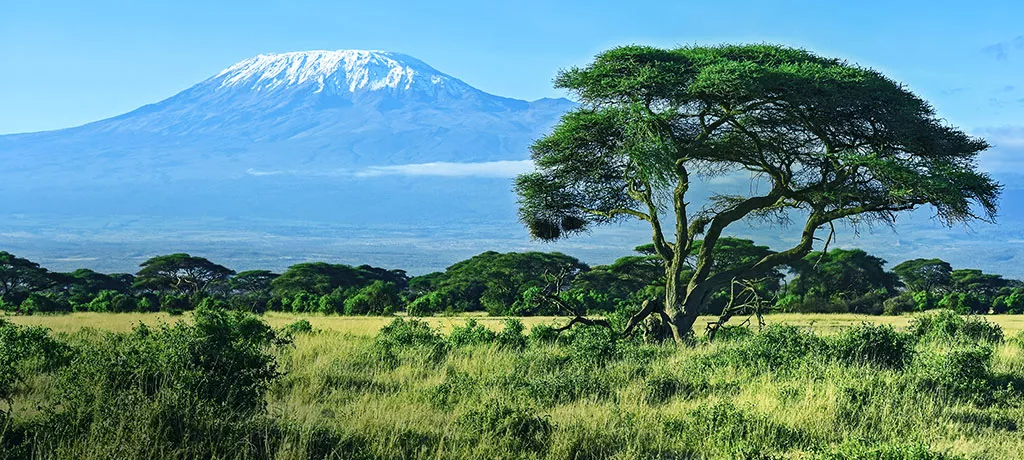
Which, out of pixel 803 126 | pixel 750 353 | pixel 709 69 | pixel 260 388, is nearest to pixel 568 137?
pixel 709 69

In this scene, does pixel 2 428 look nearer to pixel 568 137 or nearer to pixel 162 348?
pixel 162 348

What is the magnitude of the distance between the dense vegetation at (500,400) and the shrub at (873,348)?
0.09 ft

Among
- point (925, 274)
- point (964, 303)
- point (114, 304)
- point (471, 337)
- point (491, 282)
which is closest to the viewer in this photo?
point (471, 337)

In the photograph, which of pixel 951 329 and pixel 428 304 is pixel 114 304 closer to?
pixel 428 304

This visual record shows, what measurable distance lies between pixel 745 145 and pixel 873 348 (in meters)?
7.63

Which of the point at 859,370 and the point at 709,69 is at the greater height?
the point at 709,69

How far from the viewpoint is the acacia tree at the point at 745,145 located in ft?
57.3

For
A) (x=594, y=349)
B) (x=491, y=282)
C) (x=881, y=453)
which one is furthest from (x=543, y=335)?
(x=491, y=282)

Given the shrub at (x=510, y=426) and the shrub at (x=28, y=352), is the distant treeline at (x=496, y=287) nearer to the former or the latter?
the shrub at (x=28, y=352)

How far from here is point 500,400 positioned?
9445mm

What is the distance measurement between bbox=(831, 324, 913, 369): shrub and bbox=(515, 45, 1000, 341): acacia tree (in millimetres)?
4456

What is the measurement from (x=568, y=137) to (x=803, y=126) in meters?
4.90

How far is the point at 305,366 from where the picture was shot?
479 inches

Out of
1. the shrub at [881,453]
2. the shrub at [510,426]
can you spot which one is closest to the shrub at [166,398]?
the shrub at [510,426]
